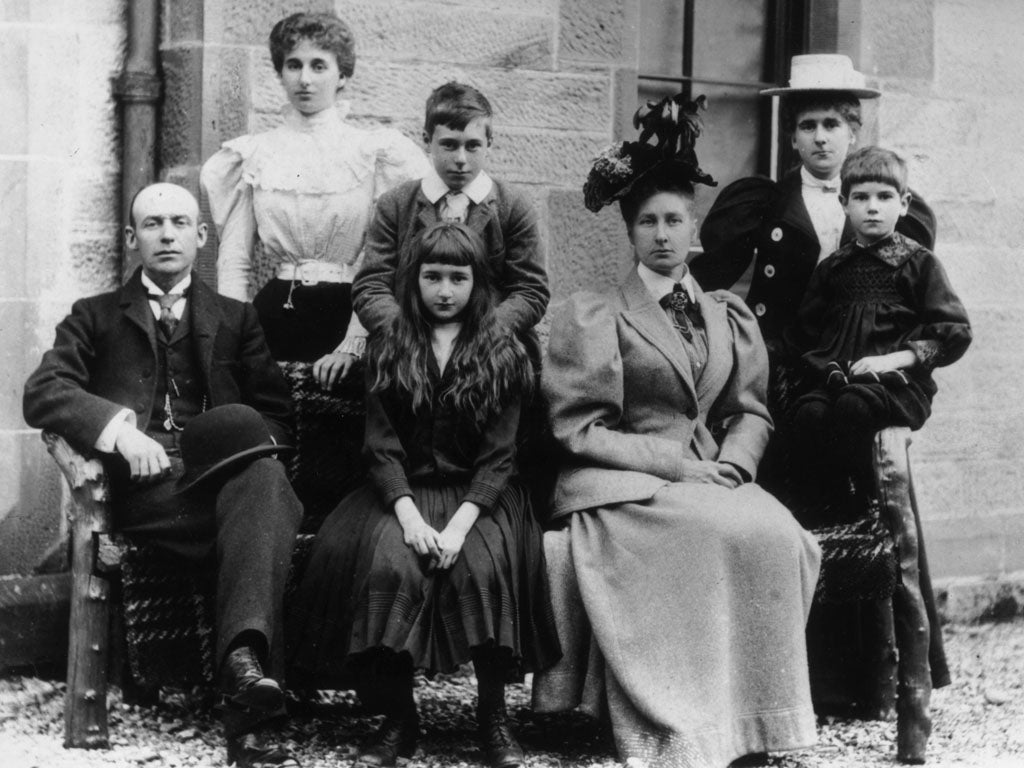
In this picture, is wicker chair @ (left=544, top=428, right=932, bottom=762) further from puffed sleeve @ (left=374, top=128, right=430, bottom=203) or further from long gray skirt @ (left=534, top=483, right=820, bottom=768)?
puffed sleeve @ (left=374, top=128, right=430, bottom=203)

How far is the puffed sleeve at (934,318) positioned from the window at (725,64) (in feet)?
5.51

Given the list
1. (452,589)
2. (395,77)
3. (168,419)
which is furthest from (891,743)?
(395,77)

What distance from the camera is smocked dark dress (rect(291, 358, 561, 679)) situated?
4.13 m

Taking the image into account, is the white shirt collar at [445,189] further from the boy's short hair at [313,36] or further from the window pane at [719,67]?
the window pane at [719,67]

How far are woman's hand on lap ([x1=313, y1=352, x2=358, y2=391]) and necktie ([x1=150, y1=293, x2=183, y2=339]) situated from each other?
16.9 inches

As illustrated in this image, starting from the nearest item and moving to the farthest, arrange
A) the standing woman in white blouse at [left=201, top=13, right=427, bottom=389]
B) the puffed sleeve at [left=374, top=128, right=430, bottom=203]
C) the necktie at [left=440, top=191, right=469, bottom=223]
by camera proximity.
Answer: the necktie at [left=440, top=191, right=469, bottom=223], the standing woman in white blouse at [left=201, top=13, right=427, bottom=389], the puffed sleeve at [left=374, top=128, right=430, bottom=203]

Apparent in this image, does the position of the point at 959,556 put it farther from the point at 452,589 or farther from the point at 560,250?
the point at 452,589

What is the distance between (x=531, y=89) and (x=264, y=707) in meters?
2.63

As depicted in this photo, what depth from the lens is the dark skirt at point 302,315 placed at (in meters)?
5.01

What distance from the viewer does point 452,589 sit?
418 cm

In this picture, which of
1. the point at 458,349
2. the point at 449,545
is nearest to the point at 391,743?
the point at 449,545

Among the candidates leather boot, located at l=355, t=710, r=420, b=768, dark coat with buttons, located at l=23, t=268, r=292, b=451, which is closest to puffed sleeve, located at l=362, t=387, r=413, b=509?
dark coat with buttons, located at l=23, t=268, r=292, b=451

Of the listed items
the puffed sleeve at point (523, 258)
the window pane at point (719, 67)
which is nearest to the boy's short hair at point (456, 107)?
the puffed sleeve at point (523, 258)

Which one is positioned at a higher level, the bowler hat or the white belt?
the white belt
